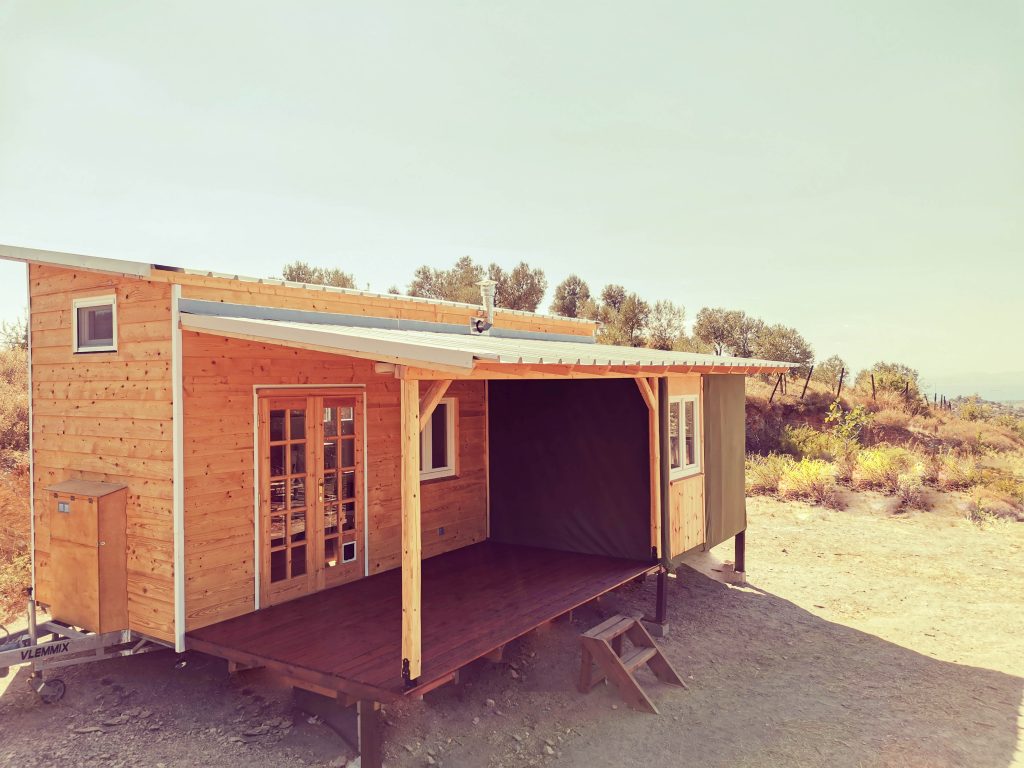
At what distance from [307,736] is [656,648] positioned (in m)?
2.75

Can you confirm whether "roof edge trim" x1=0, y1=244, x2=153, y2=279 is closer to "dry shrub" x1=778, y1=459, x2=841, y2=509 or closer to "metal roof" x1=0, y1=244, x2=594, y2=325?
"metal roof" x1=0, y1=244, x2=594, y2=325

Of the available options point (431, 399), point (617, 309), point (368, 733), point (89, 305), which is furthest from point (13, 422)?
point (617, 309)

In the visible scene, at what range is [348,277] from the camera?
29.1 metres

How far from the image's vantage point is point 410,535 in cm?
363

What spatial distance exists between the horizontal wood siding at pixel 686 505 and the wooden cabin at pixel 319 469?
0.12 feet

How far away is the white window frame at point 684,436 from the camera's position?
6977 mm

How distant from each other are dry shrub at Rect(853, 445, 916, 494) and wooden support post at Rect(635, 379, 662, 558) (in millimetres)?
7511

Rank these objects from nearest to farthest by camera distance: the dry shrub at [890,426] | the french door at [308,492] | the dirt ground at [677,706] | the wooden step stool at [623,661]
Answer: the dirt ground at [677,706], the wooden step stool at [623,661], the french door at [308,492], the dry shrub at [890,426]

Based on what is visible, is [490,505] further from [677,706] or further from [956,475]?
[956,475]

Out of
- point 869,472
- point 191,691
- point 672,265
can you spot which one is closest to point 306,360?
point 191,691

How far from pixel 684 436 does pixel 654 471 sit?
87 cm

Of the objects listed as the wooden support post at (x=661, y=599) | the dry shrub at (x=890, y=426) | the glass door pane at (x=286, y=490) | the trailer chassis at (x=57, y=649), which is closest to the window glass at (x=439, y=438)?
the glass door pane at (x=286, y=490)

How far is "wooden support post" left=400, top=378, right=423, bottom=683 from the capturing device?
358 centimetres

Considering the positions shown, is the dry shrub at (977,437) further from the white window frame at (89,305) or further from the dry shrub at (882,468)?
the white window frame at (89,305)
